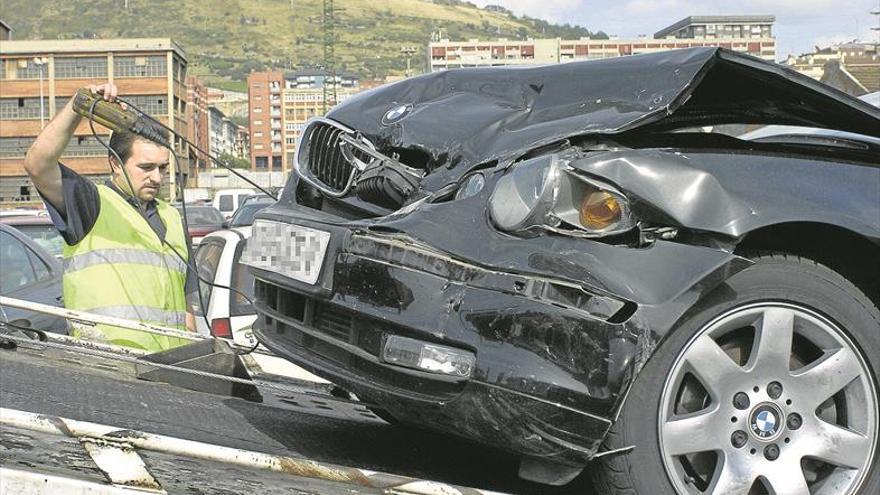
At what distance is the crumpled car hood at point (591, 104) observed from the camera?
2674 mm

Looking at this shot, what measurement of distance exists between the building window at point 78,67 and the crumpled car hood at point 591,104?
91.9 meters

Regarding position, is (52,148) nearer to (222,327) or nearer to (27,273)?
(222,327)

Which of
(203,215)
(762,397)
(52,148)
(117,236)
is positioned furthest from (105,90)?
(203,215)

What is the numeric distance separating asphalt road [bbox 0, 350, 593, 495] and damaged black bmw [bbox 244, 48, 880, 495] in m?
0.42

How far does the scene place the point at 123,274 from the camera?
4211 mm

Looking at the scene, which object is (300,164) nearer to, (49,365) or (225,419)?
(225,419)

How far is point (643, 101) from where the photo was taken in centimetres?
268

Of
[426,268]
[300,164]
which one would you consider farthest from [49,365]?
[426,268]

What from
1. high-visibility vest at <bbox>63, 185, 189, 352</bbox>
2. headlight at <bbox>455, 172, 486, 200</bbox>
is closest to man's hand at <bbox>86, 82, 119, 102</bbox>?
high-visibility vest at <bbox>63, 185, 189, 352</bbox>

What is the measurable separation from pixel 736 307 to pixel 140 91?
94916 millimetres

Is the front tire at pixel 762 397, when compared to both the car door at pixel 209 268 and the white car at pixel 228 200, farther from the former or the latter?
the white car at pixel 228 200

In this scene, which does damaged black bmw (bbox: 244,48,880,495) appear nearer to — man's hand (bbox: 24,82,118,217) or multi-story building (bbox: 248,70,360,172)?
man's hand (bbox: 24,82,118,217)

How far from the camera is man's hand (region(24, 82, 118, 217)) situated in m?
3.98

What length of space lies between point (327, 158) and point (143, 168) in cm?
136
